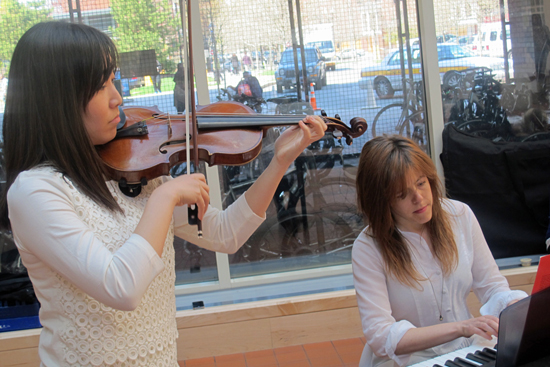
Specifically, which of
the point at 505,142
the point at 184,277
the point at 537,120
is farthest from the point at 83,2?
the point at 537,120

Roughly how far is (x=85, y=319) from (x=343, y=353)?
194 cm

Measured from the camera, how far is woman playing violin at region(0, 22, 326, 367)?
3.02 ft

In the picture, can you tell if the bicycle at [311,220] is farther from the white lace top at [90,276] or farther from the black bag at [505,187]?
the white lace top at [90,276]

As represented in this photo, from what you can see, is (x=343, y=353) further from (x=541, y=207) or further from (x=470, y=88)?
(x=470, y=88)

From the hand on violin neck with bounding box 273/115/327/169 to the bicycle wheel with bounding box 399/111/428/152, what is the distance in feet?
6.43

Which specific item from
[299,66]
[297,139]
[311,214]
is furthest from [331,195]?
[297,139]

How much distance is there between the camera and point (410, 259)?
156 cm

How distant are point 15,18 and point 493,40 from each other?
9.34 ft

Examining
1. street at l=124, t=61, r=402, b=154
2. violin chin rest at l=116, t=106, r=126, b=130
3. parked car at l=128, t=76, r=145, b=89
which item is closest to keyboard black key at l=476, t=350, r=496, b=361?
violin chin rest at l=116, t=106, r=126, b=130

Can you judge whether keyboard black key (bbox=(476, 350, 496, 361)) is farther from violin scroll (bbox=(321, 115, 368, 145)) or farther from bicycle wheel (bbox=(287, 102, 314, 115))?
bicycle wheel (bbox=(287, 102, 314, 115))

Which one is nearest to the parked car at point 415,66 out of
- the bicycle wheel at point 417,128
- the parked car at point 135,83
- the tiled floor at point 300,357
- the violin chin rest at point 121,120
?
the bicycle wheel at point 417,128

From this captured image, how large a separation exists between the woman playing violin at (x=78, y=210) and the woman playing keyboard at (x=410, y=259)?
2.21 feet

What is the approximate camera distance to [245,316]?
2770 mm

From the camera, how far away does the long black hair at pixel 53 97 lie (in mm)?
1016
